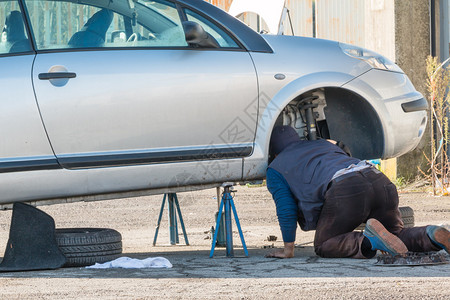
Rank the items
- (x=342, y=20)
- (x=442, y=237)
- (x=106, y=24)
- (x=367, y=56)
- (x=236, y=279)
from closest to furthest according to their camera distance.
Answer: (x=236, y=279), (x=442, y=237), (x=106, y=24), (x=367, y=56), (x=342, y=20)

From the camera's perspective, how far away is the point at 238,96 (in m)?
5.21

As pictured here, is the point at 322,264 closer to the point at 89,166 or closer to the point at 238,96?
the point at 238,96

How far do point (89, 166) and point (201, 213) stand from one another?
4130 mm

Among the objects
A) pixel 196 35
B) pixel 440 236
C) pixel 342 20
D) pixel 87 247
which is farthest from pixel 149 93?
pixel 342 20

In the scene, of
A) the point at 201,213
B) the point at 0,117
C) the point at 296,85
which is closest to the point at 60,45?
the point at 0,117

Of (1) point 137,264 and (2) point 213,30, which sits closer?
(1) point 137,264

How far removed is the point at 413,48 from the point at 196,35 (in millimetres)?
6236

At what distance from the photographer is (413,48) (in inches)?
419

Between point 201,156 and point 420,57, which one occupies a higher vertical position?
point 420,57

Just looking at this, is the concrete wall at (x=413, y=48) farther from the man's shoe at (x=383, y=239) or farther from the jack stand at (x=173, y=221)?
the man's shoe at (x=383, y=239)

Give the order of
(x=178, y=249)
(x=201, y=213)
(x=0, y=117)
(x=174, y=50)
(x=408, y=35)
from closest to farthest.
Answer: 1. (x=0, y=117)
2. (x=174, y=50)
3. (x=178, y=249)
4. (x=201, y=213)
5. (x=408, y=35)

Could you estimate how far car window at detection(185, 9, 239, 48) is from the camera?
531 cm

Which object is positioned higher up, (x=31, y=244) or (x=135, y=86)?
(x=135, y=86)

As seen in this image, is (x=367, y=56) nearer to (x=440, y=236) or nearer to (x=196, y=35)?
(x=196, y=35)
